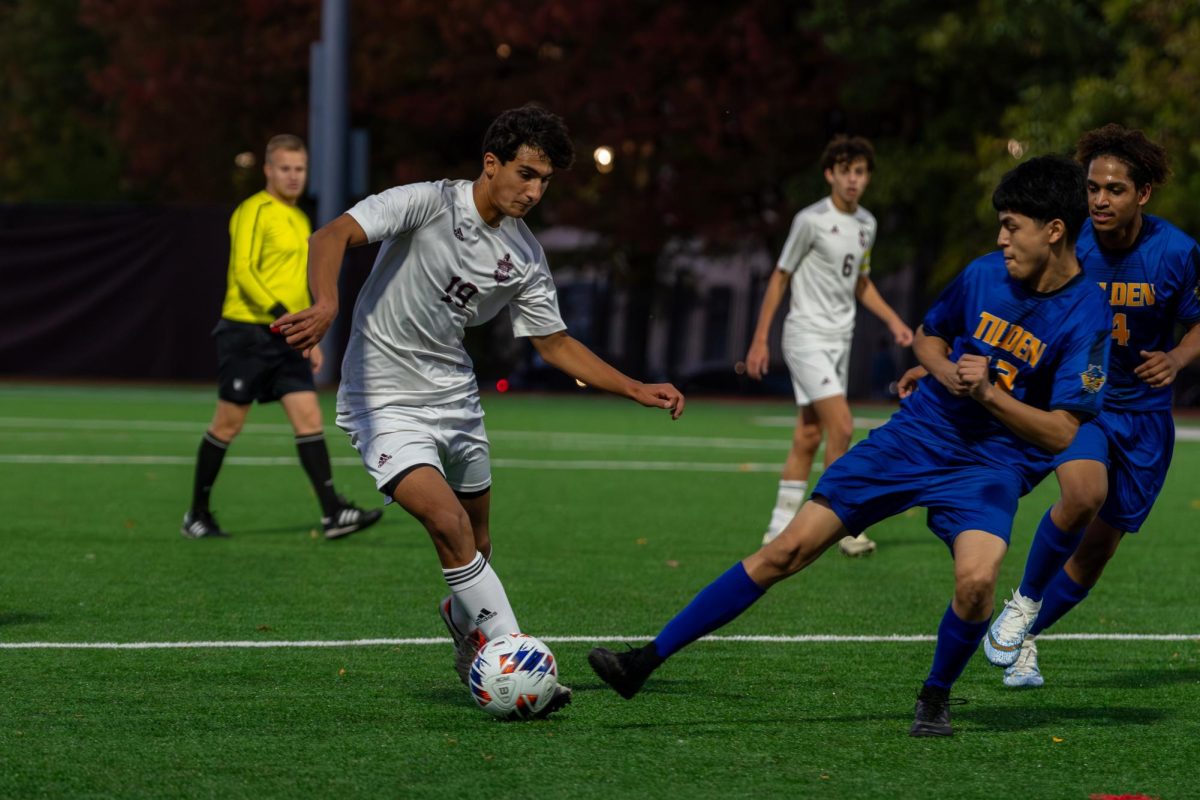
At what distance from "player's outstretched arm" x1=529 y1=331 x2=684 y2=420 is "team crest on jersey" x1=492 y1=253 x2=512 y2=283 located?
0.29 m

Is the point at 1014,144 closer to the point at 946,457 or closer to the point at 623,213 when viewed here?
the point at 623,213

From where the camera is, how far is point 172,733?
5277 mm

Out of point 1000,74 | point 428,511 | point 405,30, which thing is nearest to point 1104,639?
point 428,511

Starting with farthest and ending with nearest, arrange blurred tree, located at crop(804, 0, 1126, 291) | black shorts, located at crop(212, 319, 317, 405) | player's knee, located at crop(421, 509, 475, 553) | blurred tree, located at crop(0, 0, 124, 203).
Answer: blurred tree, located at crop(0, 0, 124, 203) → blurred tree, located at crop(804, 0, 1126, 291) → black shorts, located at crop(212, 319, 317, 405) → player's knee, located at crop(421, 509, 475, 553)

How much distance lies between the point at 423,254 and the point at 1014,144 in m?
20.7

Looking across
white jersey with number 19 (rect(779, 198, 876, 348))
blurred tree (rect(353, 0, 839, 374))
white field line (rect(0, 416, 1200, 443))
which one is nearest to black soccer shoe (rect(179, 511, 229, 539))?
white jersey with number 19 (rect(779, 198, 876, 348))

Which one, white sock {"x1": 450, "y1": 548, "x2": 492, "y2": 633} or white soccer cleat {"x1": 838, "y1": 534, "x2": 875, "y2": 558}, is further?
white soccer cleat {"x1": 838, "y1": 534, "x2": 875, "y2": 558}

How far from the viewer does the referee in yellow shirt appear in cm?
1006

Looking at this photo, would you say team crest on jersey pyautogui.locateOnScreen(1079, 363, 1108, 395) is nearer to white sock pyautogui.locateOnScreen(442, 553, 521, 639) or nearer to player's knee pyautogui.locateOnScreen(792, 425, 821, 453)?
white sock pyautogui.locateOnScreen(442, 553, 521, 639)

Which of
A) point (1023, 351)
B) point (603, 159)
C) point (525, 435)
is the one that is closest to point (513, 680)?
point (1023, 351)

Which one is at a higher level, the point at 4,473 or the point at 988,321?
the point at 988,321

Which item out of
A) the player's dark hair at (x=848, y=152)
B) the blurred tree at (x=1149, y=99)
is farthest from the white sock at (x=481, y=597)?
the blurred tree at (x=1149, y=99)

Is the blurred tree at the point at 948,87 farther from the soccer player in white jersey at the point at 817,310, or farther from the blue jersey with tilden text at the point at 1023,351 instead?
the blue jersey with tilden text at the point at 1023,351

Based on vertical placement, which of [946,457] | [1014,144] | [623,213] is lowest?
[623,213]
